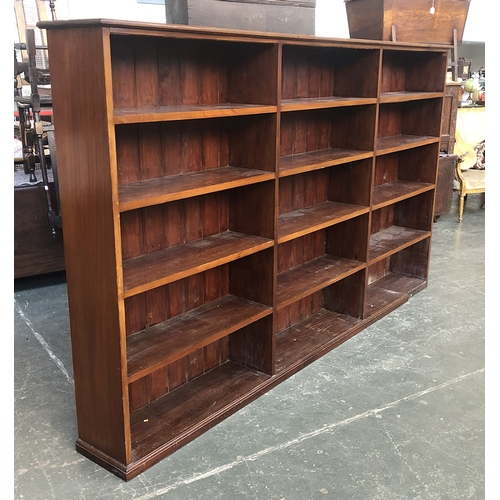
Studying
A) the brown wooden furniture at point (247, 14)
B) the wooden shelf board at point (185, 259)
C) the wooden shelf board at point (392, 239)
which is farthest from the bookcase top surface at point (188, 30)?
the wooden shelf board at point (392, 239)

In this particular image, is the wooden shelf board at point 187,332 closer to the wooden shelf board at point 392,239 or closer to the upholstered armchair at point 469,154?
the wooden shelf board at point 392,239

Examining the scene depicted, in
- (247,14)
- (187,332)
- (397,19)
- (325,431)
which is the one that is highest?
(397,19)

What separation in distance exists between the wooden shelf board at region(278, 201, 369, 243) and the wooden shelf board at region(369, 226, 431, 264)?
0.44 meters

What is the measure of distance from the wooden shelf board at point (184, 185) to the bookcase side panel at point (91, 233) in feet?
0.48

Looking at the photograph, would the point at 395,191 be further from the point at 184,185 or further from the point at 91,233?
the point at 91,233

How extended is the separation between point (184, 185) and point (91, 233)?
0.46 metres

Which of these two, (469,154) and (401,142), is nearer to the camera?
(401,142)

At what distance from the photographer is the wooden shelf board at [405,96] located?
3.30 m

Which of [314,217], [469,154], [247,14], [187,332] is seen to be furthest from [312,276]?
[469,154]

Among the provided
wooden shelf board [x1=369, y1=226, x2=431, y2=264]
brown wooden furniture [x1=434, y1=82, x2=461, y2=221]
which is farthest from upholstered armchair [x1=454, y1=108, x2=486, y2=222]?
wooden shelf board [x1=369, y1=226, x2=431, y2=264]

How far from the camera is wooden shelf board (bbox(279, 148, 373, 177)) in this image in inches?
109

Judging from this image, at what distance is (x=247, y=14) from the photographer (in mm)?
2664

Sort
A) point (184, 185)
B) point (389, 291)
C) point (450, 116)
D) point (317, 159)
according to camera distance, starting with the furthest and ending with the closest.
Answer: point (450, 116) < point (389, 291) < point (317, 159) < point (184, 185)

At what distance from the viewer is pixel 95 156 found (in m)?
1.94
